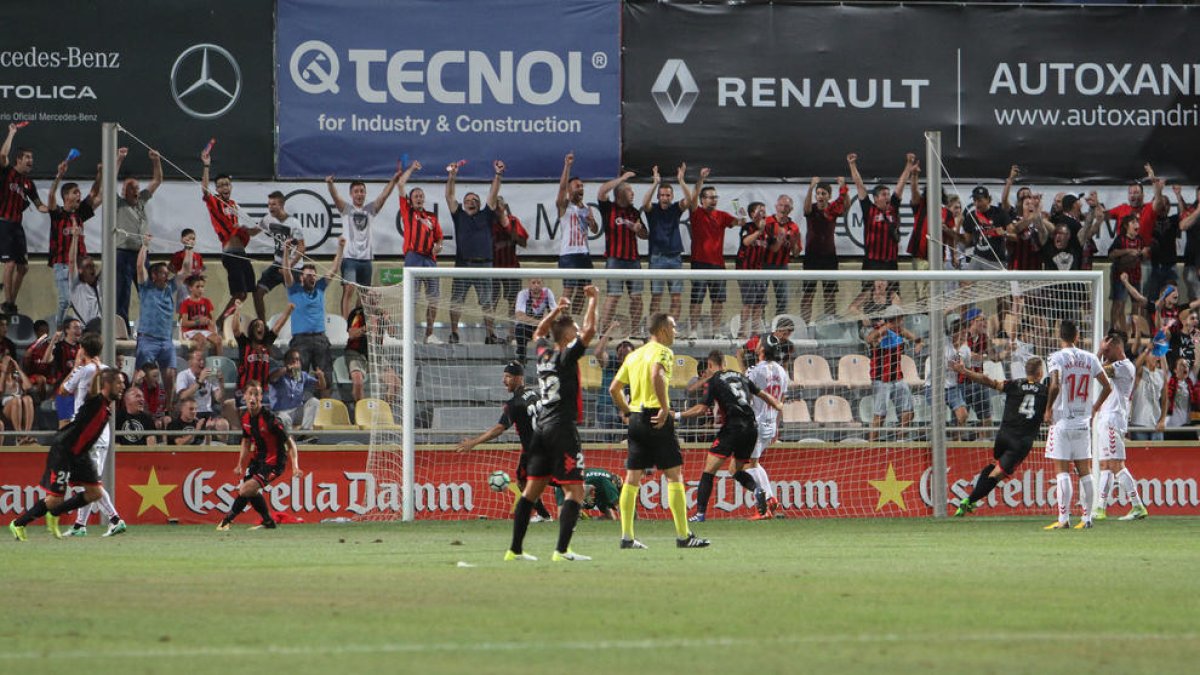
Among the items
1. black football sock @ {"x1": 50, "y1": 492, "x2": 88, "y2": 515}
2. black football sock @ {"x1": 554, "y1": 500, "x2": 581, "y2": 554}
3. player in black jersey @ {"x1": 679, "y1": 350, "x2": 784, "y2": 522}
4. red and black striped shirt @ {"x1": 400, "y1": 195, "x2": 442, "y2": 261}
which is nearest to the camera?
black football sock @ {"x1": 554, "y1": 500, "x2": 581, "y2": 554}

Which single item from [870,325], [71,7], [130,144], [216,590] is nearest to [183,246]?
[130,144]

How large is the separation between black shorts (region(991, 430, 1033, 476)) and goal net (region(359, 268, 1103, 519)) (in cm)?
136

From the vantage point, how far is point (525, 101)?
1064 inches

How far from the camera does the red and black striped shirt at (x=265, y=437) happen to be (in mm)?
21062

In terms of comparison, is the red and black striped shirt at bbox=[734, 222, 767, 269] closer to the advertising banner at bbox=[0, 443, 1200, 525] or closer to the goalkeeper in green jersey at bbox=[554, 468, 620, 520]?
the advertising banner at bbox=[0, 443, 1200, 525]

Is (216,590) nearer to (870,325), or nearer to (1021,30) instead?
(870,325)

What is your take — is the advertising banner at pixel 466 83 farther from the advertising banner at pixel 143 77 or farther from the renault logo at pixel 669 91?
the advertising banner at pixel 143 77

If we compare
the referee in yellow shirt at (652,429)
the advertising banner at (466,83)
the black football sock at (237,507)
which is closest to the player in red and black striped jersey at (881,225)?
the advertising banner at (466,83)

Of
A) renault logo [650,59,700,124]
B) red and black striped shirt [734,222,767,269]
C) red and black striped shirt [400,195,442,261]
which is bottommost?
red and black striped shirt [734,222,767,269]

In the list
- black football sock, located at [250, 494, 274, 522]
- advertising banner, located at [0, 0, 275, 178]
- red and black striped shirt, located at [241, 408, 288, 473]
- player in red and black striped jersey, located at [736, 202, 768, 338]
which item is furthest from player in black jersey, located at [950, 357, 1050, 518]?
advertising banner, located at [0, 0, 275, 178]

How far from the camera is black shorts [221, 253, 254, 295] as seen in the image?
25.5 metres

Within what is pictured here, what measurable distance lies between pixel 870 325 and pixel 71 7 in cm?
1273

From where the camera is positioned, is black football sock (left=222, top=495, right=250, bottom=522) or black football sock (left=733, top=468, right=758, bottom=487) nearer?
black football sock (left=222, top=495, right=250, bottom=522)

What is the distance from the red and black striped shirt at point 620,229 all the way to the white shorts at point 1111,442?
752 cm
